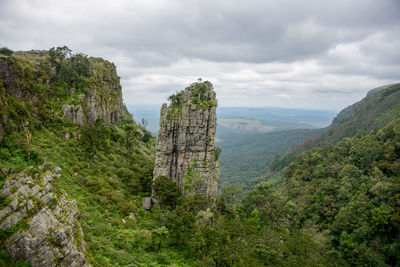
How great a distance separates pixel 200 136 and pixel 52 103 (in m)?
35.4

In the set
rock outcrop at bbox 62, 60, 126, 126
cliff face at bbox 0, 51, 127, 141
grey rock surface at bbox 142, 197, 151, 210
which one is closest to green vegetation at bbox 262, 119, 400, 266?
grey rock surface at bbox 142, 197, 151, 210

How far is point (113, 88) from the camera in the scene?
266ft

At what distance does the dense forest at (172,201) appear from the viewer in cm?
2883

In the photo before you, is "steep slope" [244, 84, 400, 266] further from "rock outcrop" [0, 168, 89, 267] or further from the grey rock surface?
"rock outcrop" [0, 168, 89, 267]

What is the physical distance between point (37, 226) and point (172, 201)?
89.3 feet

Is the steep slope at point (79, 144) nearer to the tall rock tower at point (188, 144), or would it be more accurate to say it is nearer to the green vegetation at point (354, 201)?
the tall rock tower at point (188, 144)

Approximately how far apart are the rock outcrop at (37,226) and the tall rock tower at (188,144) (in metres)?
25.9

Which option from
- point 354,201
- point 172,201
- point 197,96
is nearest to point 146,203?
point 172,201

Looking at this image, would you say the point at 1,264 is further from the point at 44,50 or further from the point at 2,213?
the point at 44,50

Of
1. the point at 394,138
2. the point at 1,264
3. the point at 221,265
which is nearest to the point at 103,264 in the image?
the point at 1,264

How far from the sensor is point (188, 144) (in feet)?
150

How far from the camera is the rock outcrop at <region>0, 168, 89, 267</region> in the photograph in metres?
16.1

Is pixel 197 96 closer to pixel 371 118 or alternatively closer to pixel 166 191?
pixel 166 191

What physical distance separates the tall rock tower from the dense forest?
334 centimetres
